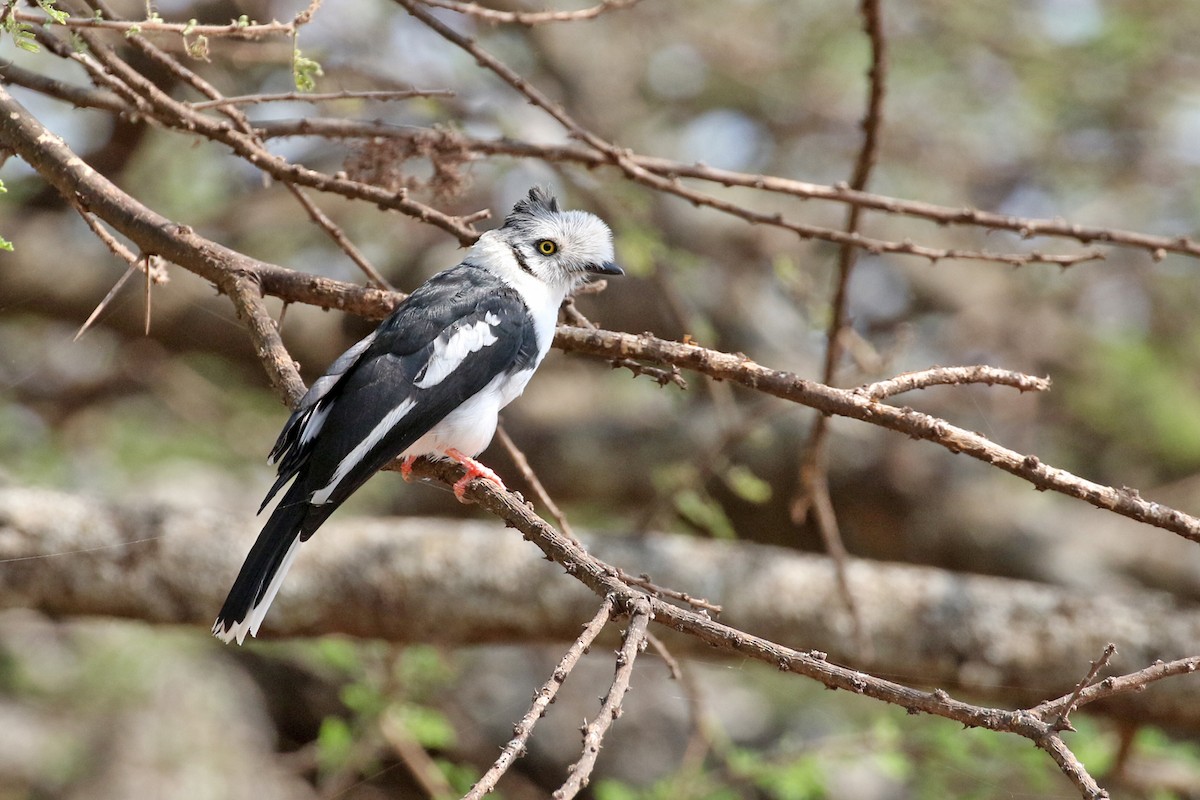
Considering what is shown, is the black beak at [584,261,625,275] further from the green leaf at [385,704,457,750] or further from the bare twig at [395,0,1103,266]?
the green leaf at [385,704,457,750]

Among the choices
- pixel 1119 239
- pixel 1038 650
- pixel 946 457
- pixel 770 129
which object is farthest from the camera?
pixel 770 129

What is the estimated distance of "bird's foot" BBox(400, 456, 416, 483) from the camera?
2.82m

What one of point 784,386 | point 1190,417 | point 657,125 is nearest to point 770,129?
point 657,125

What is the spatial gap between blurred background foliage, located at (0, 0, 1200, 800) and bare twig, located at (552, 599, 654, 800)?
191cm

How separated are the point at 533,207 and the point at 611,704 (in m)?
2.11

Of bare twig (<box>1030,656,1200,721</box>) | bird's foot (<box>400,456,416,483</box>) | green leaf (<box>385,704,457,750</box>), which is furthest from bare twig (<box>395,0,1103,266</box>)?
green leaf (<box>385,704,457,750</box>)

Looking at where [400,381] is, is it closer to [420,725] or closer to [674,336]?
[420,725]

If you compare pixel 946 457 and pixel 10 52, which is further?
pixel 946 457

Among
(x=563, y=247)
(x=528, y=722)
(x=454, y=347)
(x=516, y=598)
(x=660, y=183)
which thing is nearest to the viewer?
(x=528, y=722)

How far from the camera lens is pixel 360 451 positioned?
2.47 metres

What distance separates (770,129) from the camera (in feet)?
23.6

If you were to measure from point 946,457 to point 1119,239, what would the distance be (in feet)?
9.59

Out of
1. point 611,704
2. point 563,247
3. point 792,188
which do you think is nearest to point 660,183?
point 792,188

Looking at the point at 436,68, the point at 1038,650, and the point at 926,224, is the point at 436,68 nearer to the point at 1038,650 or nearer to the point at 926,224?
the point at 926,224
